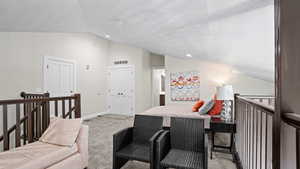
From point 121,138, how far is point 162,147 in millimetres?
601

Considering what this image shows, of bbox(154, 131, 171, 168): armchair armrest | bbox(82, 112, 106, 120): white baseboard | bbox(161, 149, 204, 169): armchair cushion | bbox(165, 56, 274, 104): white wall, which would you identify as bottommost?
bbox(82, 112, 106, 120): white baseboard

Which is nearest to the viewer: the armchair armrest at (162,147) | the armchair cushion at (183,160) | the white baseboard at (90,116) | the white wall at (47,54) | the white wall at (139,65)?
the armchair cushion at (183,160)

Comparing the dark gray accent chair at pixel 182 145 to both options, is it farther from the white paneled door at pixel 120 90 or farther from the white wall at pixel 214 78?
the white paneled door at pixel 120 90

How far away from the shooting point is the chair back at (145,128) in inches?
90.6

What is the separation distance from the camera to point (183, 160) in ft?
5.78

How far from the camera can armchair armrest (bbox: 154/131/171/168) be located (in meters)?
1.78

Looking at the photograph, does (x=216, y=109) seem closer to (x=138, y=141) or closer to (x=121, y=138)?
(x=138, y=141)

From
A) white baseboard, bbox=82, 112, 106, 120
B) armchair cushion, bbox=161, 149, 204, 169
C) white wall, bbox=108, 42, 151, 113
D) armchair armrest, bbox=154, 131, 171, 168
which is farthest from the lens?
white wall, bbox=108, 42, 151, 113

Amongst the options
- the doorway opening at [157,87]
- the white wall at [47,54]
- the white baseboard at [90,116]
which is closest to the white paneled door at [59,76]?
the white wall at [47,54]

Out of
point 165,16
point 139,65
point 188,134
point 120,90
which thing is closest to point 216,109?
point 188,134

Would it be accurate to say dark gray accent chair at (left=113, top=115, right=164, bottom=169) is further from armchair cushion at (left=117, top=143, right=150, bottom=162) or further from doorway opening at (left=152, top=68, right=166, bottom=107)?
doorway opening at (left=152, top=68, right=166, bottom=107)

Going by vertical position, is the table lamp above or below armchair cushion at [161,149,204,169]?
above

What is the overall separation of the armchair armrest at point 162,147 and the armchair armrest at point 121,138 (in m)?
0.56

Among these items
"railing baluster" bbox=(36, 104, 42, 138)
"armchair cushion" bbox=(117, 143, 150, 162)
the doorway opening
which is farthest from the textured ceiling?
the doorway opening
